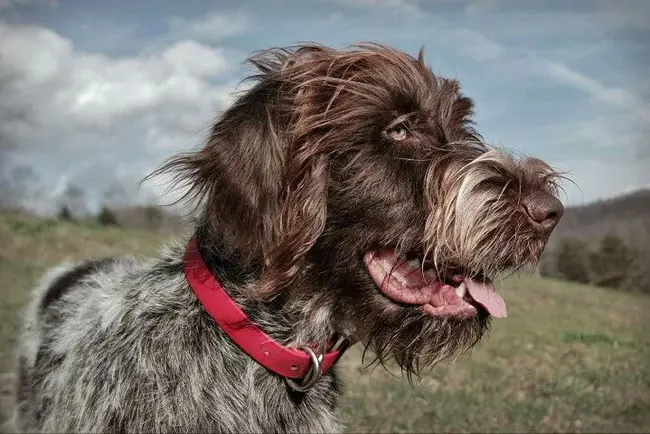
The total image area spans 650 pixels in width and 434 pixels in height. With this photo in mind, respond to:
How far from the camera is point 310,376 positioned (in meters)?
3.28

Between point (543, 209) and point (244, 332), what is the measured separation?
4.52ft

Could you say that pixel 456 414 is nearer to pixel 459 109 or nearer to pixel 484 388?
pixel 484 388

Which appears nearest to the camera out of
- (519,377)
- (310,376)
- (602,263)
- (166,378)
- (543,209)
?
(543,209)

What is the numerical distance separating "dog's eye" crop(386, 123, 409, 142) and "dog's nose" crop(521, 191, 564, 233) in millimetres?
624

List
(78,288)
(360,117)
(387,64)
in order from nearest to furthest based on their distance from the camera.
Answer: (360,117), (387,64), (78,288)

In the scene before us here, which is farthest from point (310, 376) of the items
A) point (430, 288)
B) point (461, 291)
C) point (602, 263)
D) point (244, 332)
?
point (602, 263)

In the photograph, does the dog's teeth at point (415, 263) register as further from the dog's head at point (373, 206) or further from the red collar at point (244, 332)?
the red collar at point (244, 332)

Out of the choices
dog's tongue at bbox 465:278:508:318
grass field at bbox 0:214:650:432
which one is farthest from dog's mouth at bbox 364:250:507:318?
grass field at bbox 0:214:650:432

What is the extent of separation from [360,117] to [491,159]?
0.62m

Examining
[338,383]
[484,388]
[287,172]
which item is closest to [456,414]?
[484,388]

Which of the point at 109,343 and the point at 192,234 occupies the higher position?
the point at 192,234

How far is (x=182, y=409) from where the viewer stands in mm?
3137

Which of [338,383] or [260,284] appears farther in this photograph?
[338,383]

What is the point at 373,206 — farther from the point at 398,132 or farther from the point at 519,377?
the point at 519,377
